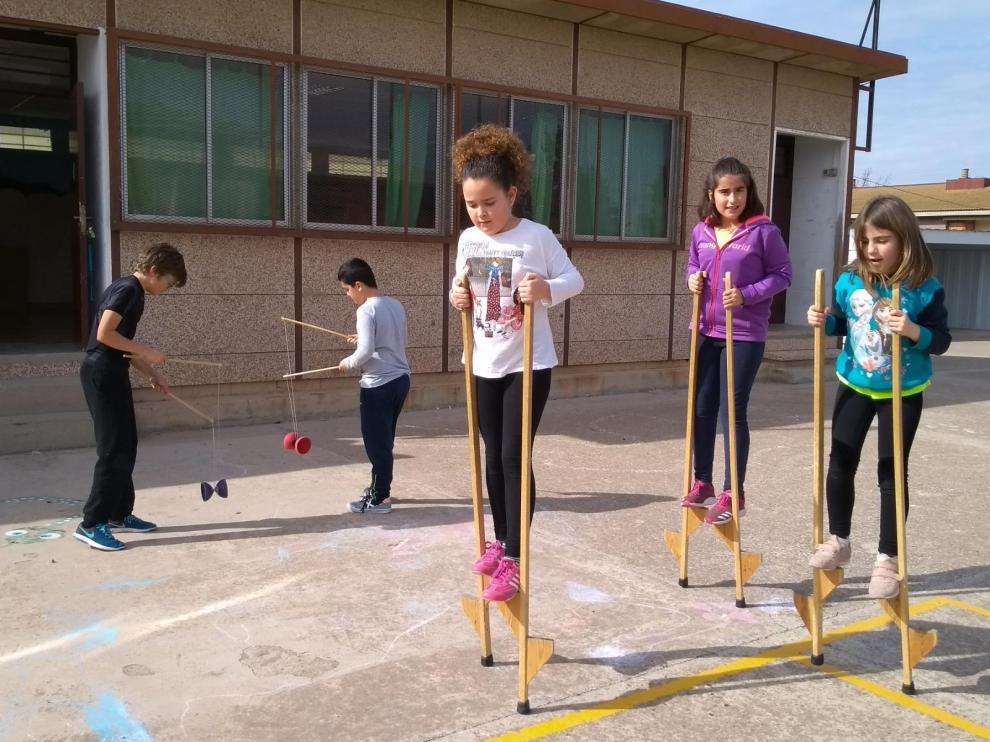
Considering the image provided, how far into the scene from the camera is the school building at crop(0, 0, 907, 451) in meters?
7.65

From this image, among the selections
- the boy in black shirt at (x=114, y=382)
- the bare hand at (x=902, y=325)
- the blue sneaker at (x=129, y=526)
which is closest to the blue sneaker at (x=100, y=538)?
the boy in black shirt at (x=114, y=382)

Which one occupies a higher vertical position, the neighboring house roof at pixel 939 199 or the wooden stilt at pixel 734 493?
the neighboring house roof at pixel 939 199

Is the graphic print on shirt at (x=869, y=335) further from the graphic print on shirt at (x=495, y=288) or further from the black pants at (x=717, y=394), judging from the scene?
the graphic print on shirt at (x=495, y=288)

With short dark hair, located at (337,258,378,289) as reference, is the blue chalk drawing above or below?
below

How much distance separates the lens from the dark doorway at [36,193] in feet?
34.1

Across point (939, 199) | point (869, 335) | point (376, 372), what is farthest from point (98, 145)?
point (939, 199)

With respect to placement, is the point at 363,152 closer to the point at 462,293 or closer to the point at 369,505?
the point at 369,505

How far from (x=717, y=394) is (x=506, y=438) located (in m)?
1.58

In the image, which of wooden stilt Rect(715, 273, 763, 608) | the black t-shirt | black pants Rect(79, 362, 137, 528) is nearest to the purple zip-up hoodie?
wooden stilt Rect(715, 273, 763, 608)

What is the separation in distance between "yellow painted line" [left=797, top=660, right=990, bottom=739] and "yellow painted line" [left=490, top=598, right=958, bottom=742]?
0.38 feet

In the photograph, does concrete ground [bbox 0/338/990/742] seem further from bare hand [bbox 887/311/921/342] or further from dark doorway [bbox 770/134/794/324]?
dark doorway [bbox 770/134/794/324]

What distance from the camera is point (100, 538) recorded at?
4.80 meters

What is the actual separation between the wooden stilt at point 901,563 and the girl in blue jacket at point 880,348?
0.19ft

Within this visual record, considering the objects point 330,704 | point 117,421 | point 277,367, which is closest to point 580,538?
point 330,704
